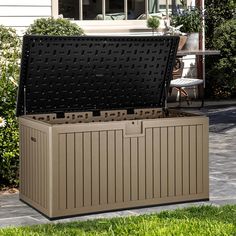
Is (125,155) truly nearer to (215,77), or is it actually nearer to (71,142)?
(71,142)

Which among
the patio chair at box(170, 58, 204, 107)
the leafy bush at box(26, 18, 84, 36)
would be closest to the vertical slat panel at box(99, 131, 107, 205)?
the leafy bush at box(26, 18, 84, 36)

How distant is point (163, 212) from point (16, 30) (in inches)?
303

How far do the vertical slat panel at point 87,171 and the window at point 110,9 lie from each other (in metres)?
9.79

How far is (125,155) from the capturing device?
372 centimetres

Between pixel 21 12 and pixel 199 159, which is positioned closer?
pixel 199 159

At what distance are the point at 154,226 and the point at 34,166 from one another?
1189 millimetres

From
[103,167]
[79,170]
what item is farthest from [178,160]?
[79,170]

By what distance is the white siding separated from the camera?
12.3 meters

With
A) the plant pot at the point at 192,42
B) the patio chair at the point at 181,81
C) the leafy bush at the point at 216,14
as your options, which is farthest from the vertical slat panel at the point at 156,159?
the leafy bush at the point at 216,14

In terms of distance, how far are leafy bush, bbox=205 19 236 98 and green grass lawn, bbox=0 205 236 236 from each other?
9.28m

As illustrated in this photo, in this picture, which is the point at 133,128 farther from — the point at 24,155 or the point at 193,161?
the point at 24,155

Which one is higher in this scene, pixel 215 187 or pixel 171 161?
pixel 171 161

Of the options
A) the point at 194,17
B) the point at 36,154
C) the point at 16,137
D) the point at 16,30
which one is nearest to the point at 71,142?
the point at 36,154

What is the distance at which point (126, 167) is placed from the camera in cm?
373
